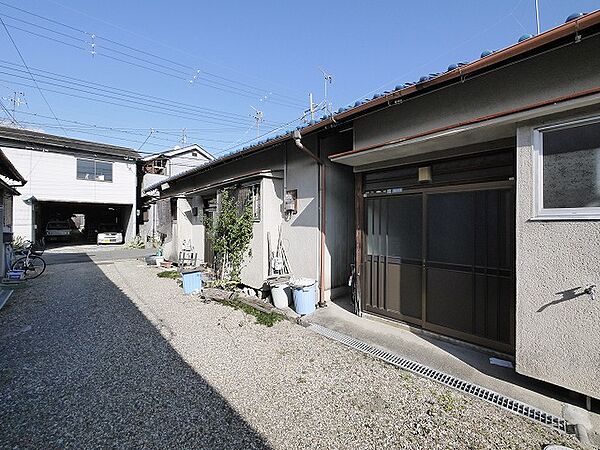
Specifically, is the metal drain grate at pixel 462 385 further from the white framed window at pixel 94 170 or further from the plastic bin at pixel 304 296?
the white framed window at pixel 94 170

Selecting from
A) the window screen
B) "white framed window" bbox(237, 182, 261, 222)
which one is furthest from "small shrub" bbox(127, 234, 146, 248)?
the window screen

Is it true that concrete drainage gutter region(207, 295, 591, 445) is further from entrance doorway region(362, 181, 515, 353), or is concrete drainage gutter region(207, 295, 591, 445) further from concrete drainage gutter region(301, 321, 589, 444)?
entrance doorway region(362, 181, 515, 353)

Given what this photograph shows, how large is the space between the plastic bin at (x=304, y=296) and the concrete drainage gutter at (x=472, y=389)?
118cm

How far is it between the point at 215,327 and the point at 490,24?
22.8ft

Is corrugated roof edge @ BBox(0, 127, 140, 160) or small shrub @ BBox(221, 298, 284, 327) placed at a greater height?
corrugated roof edge @ BBox(0, 127, 140, 160)

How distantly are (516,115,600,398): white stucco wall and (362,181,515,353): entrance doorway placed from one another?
68 centimetres

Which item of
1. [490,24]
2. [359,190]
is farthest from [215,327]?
[490,24]

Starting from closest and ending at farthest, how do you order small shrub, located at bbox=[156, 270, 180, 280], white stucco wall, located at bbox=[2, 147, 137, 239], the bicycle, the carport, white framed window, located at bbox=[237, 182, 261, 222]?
white framed window, located at bbox=[237, 182, 261, 222] → the bicycle → small shrub, located at bbox=[156, 270, 180, 280] → white stucco wall, located at bbox=[2, 147, 137, 239] → the carport

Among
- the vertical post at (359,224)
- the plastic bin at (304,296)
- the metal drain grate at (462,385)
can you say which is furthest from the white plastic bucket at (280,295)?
the metal drain grate at (462,385)

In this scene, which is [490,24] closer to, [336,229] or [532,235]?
[532,235]

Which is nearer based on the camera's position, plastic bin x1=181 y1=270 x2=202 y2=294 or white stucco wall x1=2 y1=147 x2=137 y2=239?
plastic bin x1=181 y1=270 x2=202 y2=294

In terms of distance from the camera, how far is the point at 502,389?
320 cm

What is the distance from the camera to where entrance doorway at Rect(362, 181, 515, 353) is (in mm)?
3902

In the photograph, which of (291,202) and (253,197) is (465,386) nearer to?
(291,202)
